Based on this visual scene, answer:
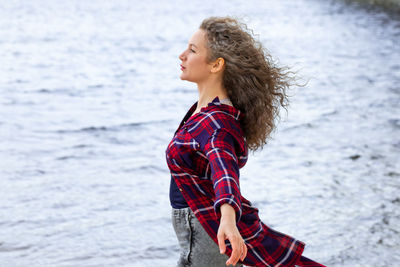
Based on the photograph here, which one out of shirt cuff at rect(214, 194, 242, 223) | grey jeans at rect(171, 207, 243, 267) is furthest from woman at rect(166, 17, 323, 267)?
shirt cuff at rect(214, 194, 242, 223)

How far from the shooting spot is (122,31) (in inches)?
902

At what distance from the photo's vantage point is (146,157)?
7.51 metres

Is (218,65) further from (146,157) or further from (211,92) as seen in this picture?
(146,157)

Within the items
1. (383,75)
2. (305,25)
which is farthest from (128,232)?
(305,25)

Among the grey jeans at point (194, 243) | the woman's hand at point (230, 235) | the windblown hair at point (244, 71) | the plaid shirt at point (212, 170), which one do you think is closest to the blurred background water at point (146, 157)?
the windblown hair at point (244, 71)

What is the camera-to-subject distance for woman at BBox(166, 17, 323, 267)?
232 cm

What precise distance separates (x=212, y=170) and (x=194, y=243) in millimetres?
420

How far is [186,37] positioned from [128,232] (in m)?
17.3

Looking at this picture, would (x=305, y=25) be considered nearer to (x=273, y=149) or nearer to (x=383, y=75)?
(x=383, y=75)

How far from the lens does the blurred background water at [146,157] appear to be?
16.0 feet

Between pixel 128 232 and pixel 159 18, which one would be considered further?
pixel 159 18

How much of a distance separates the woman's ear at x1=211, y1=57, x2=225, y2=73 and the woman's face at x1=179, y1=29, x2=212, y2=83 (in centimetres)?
2

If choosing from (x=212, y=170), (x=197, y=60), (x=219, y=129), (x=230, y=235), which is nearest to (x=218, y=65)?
(x=197, y=60)

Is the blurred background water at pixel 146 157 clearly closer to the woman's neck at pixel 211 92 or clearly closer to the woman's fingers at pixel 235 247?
the woman's neck at pixel 211 92
